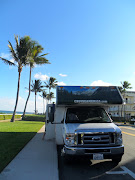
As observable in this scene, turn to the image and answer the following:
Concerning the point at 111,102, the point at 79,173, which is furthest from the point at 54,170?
the point at 111,102

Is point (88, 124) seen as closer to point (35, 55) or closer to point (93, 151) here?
point (93, 151)

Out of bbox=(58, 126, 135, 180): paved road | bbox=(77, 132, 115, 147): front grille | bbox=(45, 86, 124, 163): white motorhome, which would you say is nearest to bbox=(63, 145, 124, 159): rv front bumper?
bbox=(45, 86, 124, 163): white motorhome

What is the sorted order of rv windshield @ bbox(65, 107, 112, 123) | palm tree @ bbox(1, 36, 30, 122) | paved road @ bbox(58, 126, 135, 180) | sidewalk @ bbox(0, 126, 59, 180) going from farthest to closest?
palm tree @ bbox(1, 36, 30, 122), rv windshield @ bbox(65, 107, 112, 123), paved road @ bbox(58, 126, 135, 180), sidewalk @ bbox(0, 126, 59, 180)

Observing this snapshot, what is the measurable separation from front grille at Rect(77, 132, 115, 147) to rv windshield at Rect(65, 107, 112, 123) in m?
0.91

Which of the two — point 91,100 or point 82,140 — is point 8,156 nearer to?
point 82,140

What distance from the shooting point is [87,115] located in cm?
632

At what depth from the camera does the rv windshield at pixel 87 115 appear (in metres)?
6.08

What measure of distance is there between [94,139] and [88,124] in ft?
2.22

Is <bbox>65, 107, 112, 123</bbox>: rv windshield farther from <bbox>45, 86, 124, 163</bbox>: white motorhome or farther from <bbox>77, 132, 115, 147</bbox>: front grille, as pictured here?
<bbox>77, 132, 115, 147</bbox>: front grille

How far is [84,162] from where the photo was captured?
626 cm

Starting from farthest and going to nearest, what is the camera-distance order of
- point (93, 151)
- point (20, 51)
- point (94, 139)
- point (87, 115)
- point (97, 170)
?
1. point (20, 51)
2. point (87, 115)
3. point (97, 170)
4. point (94, 139)
5. point (93, 151)

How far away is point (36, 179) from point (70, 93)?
303 cm

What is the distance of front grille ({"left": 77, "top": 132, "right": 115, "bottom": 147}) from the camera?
5.11 metres

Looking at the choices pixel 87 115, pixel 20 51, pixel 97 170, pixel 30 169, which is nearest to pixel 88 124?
pixel 87 115
